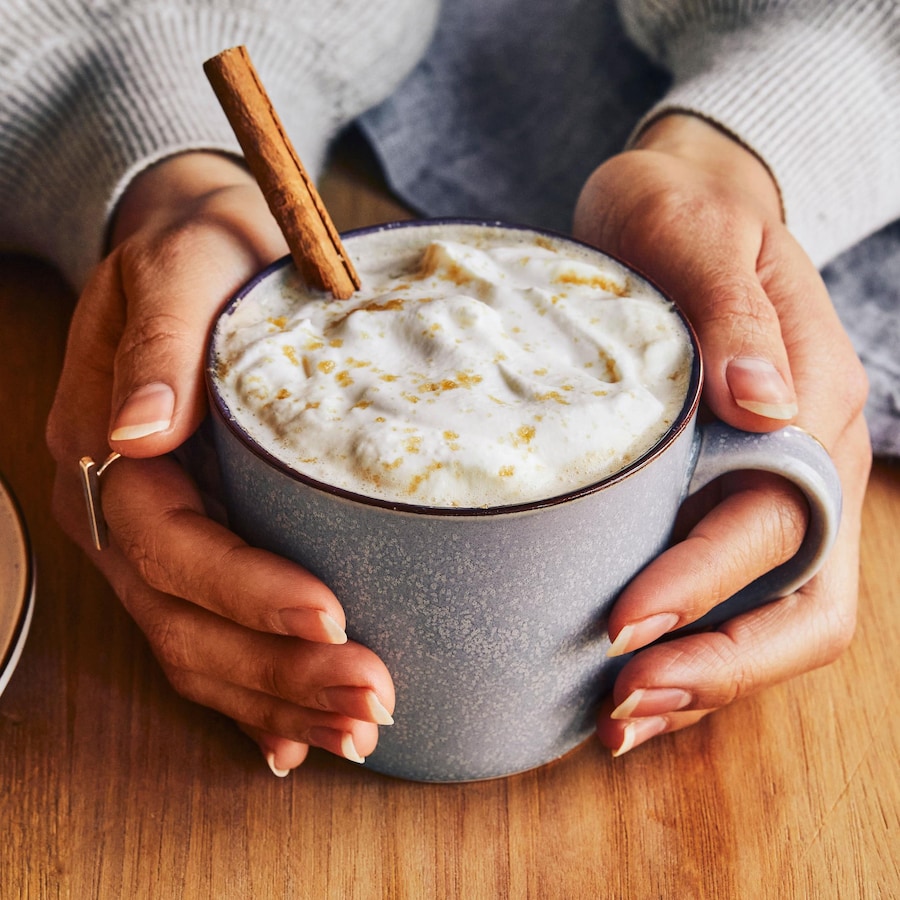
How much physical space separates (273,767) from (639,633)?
0.23 metres

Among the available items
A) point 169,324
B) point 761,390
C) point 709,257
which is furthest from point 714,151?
point 169,324

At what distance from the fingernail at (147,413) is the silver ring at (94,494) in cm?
3

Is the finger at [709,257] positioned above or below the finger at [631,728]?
above

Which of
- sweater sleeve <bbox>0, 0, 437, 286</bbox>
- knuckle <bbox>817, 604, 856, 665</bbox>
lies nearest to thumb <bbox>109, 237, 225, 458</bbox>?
sweater sleeve <bbox>0, 0, 437, 286</bbox>

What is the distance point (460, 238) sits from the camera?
62 centimetres

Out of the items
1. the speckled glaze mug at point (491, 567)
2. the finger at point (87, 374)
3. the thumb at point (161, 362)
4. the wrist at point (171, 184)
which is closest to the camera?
the speckled glaze mug at point (491, 567)

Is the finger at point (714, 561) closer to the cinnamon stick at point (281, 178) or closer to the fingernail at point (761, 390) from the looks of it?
the fingernail at point (761, 390)

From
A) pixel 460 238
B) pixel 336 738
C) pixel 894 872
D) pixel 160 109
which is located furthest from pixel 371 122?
pixel 894 872

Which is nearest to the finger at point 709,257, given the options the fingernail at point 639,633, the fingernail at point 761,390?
the fingernail at point 761,390

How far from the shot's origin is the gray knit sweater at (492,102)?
0.87 metres

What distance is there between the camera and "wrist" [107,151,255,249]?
0.79 m

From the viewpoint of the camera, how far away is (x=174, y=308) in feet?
1.95

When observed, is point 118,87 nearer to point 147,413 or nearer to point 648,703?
point 147,413

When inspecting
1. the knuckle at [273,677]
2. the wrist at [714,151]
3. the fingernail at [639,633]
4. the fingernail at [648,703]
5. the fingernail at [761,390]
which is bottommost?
the fingernail at [648,703]
